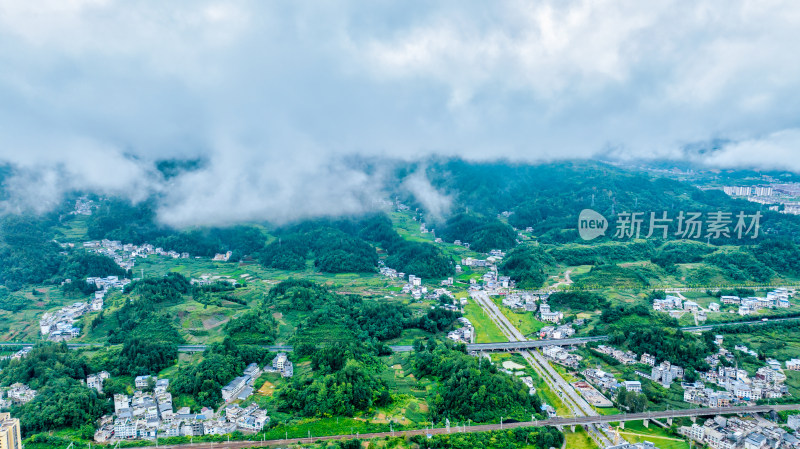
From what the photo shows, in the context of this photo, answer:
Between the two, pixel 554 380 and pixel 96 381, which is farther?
pixel 554 380

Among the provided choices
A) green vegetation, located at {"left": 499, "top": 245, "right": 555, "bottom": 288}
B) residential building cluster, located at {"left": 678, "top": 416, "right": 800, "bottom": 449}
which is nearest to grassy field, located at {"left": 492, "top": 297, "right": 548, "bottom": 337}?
green vegetation, located at {"left": 499, "top": 245, "right": 555, "bottom": 288}

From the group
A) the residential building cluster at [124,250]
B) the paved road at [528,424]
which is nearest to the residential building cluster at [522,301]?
the paved road at [528,424]

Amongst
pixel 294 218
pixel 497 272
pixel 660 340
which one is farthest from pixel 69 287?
pixel 660 340

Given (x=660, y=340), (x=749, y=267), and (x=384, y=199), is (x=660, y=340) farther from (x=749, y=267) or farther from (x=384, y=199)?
(x=384, y=199)

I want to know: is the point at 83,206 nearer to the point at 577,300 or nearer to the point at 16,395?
the point at 16,395

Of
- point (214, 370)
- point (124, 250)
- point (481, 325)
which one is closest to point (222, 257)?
point (124, 250)
